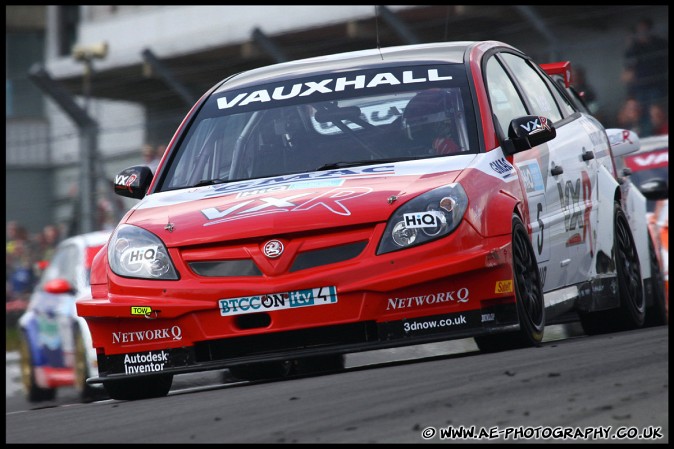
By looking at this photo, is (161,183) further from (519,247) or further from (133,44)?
(133,44)

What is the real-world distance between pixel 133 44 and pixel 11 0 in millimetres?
9815

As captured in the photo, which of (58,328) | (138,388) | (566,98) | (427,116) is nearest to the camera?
(138,388)

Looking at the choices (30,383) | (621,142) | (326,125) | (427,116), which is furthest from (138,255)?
(30,383)

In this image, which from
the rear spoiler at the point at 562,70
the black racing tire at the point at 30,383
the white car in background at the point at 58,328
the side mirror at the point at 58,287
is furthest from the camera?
the black racing tire at the point at 30,383

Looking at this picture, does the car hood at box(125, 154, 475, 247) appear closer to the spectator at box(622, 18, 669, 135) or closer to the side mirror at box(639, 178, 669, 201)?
the side mirror at box(639, 178, 669, 201)

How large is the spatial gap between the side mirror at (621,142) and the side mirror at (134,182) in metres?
3.18

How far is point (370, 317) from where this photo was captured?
6262mm

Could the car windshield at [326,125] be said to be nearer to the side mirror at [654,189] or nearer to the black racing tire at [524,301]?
the black racing tire at [524,301]

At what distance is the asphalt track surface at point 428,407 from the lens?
4391 millimetres

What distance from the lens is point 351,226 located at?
6.34 metres

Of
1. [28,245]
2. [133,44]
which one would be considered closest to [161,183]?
[28,245]

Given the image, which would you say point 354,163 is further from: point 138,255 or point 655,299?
point 655,299

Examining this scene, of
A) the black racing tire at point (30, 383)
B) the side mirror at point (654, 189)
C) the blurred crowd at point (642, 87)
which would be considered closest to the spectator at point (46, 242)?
the black racing tire at point (30, 383)

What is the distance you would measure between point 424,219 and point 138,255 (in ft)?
4.28
